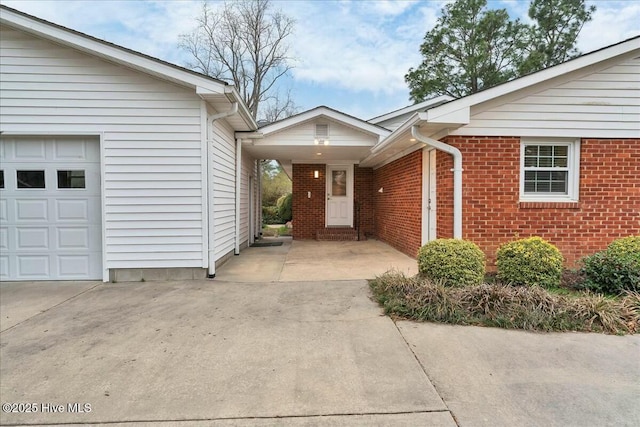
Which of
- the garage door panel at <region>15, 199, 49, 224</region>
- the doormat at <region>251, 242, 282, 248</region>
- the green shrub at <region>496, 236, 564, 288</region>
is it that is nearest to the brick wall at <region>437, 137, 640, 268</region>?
the green shrub at <region>496, 236, 564, 288</region>

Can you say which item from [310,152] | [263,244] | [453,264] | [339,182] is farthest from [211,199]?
[339,182]

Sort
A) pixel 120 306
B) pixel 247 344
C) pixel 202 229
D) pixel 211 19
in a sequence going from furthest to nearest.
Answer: pixel 211 19 < pixel 202 229 < pixel 120 306 < pixel 247 344

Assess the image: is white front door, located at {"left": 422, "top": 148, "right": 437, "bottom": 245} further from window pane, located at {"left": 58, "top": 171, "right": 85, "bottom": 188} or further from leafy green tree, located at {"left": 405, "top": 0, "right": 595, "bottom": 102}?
leafy green tree, located at {"left": 405, "top": 0, "right": 595, "bottom": 102}

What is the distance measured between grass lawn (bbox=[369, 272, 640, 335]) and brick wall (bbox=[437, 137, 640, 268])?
5.59 ft

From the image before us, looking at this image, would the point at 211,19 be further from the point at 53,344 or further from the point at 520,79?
the point at 53,344

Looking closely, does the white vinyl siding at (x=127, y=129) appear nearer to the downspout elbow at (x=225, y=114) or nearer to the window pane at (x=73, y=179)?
the downspout elbow at (x=225, y=114)

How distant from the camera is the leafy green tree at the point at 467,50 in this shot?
57.8 ft

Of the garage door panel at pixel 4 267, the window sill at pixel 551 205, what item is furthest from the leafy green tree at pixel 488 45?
the garage door panel at pixel 4 267

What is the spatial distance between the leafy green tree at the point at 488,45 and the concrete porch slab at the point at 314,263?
13.3 m

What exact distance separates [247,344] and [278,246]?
6.88 metres

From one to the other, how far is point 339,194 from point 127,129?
7356 mm

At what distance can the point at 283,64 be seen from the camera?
20.7 m

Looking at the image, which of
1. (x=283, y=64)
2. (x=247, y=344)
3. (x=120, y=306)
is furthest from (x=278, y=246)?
(x=283, y=64)

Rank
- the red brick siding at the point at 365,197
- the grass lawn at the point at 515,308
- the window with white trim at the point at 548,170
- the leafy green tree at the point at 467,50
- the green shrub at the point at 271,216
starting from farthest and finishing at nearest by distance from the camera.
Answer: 1. the green shrub at the point at 271,216
2. the leafy green tree at the point at 467,50
3. the red brick siding at the point at 365,197
4. the window with white trim at the point at 548,170
5. the grass lawn at the point at 515,308
